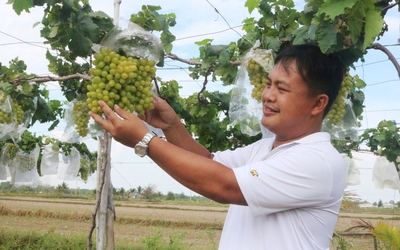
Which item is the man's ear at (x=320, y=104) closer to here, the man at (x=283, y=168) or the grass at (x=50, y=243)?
the man at (x=283, y=168)

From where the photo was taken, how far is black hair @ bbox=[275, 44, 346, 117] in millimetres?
1743

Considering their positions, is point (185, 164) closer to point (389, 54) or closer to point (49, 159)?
point (389, 54)

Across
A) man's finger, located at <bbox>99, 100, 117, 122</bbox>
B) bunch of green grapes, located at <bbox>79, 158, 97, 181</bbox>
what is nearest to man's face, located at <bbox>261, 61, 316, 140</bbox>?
man's finger, located at <bbox>99, 100, 117, 122</bbox>

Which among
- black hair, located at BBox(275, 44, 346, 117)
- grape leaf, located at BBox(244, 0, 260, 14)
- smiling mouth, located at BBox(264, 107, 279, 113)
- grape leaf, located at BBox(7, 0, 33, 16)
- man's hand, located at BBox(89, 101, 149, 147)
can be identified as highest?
grape leaf, located at BBox(244, 0, 260, 14)

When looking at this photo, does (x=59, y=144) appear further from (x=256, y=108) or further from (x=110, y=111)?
(x=110, y=111)

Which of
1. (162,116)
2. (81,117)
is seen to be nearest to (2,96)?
(81,117)

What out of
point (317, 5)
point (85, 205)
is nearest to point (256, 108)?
point (317, 5)

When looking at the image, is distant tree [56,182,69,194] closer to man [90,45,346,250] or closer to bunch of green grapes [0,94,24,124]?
bunch of green grapes [0,94,24,124]

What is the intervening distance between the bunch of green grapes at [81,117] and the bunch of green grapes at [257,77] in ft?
5.72

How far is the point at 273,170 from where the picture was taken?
159cm

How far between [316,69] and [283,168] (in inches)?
15.0

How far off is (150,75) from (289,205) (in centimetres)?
60

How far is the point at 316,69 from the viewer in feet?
5.79

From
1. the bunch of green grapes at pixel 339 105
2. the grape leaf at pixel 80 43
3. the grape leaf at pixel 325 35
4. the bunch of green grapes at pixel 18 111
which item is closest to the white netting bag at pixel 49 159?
the bunch of green grapes at pixel 18 111
